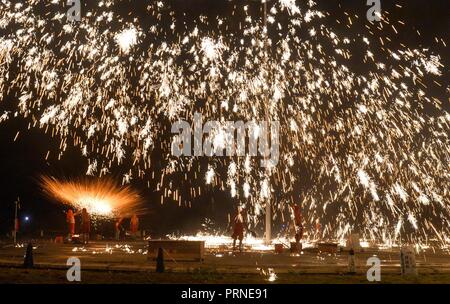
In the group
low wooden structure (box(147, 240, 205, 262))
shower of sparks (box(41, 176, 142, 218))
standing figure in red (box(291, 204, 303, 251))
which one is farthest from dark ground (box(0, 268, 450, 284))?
shower of sparks (box(41, 176, 142, 218))

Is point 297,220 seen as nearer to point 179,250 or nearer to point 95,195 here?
point 179,250

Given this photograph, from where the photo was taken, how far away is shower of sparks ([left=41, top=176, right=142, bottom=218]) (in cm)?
4194

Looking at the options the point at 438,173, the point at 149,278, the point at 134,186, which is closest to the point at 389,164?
the point at 438,173

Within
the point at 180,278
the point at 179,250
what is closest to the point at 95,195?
A: the point at 179,250

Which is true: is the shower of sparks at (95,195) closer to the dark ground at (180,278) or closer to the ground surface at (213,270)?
the ground surface at (213,270)

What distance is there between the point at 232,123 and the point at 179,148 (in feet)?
46.5

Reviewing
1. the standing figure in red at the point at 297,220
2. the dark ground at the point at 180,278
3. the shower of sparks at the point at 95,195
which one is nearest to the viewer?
the dark ground at the point at 180,278

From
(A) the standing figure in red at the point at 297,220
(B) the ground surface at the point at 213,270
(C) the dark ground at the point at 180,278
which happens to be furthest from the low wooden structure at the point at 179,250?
(A) the standing figure in red at the point at 297,220

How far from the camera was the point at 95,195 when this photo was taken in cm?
4434

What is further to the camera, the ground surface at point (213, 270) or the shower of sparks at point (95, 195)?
the shower of sparks at point (95, 195)

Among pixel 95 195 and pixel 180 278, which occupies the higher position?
pixel 95 195

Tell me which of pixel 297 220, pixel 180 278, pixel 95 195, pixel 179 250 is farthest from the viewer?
pixel 95 195

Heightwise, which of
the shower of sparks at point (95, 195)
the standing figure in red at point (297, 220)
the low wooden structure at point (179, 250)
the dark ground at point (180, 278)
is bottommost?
the dark ground at point (180, 278)

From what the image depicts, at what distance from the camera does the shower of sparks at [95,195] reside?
138 ft
